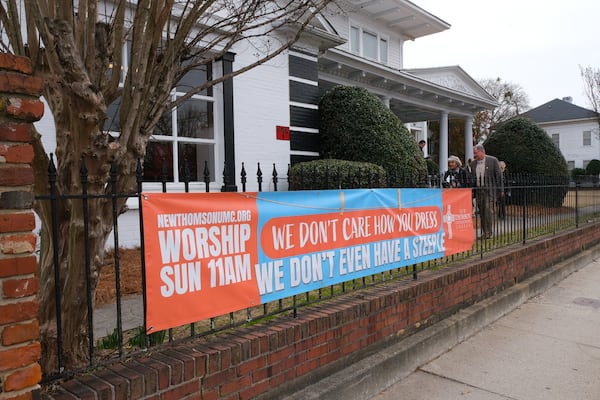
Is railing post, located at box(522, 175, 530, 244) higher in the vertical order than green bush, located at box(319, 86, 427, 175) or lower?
lower

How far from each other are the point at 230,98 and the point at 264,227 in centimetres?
577

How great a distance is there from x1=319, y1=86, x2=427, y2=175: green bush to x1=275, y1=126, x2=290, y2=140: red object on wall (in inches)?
46.5

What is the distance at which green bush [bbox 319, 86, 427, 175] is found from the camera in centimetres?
960

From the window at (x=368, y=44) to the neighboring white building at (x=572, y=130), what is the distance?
116 ft

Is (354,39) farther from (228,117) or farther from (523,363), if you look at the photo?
(523,363)

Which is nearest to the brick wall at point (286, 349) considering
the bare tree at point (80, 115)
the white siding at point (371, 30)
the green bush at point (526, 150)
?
the bare tree at point (80, 115)

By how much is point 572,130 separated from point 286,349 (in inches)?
2199

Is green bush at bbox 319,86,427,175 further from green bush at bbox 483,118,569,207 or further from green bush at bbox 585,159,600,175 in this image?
green bush at bbox 585,159,600,175

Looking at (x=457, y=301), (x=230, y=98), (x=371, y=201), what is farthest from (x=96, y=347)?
(x=230, y=98)

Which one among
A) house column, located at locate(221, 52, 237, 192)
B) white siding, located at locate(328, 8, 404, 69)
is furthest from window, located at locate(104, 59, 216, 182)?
white siding, located at locate(328, 8, 404, 69)

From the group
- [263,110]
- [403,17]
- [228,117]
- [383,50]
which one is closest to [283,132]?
[263,110]

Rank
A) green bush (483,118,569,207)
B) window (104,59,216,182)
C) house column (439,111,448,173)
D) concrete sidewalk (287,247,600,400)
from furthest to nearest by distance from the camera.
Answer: house column (439,111,448,173) < green bush (483,118,569,207) < window (104,59,216,182) < concrete sidewalk (287,247,600,400)

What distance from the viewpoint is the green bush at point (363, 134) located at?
960 cm

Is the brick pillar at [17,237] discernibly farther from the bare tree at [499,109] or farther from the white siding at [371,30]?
the bare tree at [499,109]
